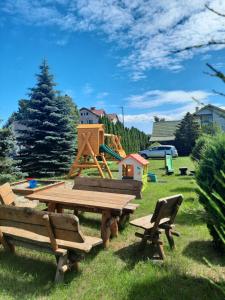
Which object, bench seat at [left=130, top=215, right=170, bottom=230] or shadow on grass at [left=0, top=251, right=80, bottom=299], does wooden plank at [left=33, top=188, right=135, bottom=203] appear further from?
shadow on grass at [left=0, top=251, right=80, bottom=299]

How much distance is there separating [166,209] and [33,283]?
7.41ft

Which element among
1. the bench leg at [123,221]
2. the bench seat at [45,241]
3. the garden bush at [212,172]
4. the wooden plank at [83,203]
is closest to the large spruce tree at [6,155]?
the wooden plank at [83,203]

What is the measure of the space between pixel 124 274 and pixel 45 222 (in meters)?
1.39

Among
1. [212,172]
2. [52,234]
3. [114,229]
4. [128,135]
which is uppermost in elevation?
[128,135]

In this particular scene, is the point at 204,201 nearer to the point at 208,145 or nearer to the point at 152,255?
the point at 208,145

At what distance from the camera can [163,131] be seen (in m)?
48.7

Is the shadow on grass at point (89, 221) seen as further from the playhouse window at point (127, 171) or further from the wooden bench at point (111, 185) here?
the playhouse window at point (127, 171)

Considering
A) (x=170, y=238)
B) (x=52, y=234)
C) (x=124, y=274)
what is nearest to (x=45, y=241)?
(x=52, y=234)

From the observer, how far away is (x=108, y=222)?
4.98 meters

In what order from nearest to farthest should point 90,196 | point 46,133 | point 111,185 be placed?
point 90,196, point 111,185, point 46,133

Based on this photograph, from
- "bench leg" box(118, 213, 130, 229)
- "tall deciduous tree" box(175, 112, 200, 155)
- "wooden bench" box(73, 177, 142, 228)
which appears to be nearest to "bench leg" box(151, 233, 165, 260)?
"bench leg" box(118, 213, 130, 229)

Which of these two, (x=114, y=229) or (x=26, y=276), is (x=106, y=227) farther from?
(x=26, y=276)

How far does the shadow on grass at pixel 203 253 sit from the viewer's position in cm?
453

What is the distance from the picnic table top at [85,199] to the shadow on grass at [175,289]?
1366 millimetres
